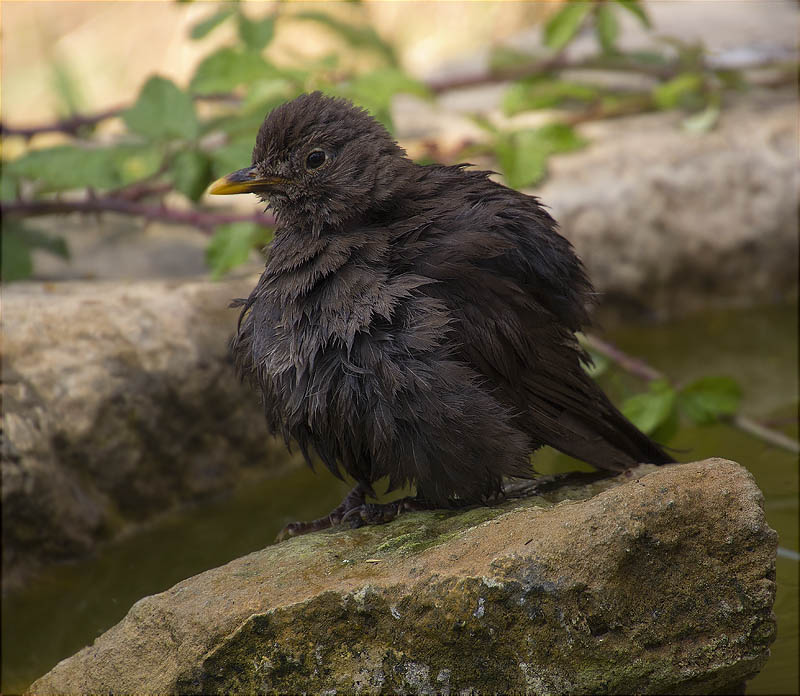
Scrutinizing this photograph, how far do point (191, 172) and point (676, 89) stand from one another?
10.0 feet

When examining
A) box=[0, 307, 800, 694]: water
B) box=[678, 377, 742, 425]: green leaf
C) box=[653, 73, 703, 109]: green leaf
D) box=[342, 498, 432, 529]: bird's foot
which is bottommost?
box=[0, 307, 800, 694]: water

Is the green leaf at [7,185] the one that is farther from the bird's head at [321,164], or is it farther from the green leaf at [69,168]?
the bird's head at [321,164]

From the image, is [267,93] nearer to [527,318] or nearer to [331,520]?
[527,318]

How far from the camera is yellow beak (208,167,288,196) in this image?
3.36 m

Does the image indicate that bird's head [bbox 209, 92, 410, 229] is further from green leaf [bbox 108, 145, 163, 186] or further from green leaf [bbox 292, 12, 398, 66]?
green leaf [bbox 292, 12, 398, 66]

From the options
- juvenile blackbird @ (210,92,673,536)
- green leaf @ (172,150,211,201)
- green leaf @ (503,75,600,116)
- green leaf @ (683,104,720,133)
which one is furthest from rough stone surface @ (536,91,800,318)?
juvenile blackbird @ (210,92,673,536)

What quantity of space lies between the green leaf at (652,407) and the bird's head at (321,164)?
1.46 m

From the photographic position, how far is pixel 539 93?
20.6 ft

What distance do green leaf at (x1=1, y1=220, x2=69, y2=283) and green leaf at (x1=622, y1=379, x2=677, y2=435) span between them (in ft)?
9.57

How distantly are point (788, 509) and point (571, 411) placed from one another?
1193mm

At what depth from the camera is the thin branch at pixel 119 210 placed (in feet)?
16.3

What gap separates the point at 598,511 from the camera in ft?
8.01

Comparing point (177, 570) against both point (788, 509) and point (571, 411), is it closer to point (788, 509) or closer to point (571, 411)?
point (571, 411)

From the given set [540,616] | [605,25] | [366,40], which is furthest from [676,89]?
[540,616]
